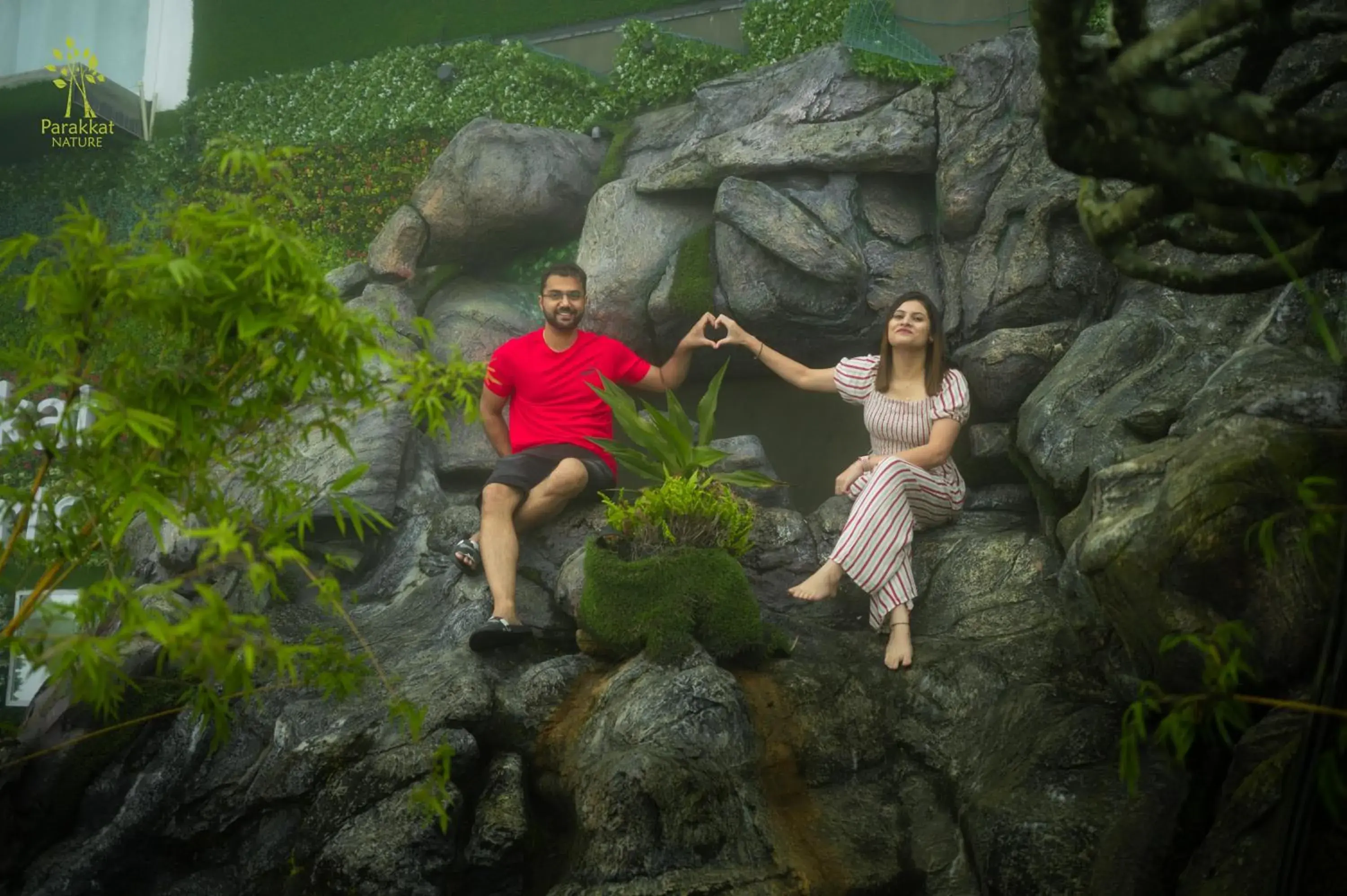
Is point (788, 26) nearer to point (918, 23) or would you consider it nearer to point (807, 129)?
point (918, 23)

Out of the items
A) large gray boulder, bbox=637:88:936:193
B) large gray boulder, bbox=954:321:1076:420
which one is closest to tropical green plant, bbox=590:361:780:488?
large gray boulder, bbox=954:321:1076:420

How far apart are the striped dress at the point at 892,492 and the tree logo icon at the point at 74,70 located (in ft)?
12.5

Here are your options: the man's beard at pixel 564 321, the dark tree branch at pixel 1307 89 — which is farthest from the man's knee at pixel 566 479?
the dark tree branch at pixel 1307 89

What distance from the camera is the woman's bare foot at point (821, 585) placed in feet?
14.6

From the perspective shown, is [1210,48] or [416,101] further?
[416,101]

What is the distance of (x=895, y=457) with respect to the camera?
4.62 metres

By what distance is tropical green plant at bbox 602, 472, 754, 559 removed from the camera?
4477mm

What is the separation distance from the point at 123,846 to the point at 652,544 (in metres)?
Answer: 2.21

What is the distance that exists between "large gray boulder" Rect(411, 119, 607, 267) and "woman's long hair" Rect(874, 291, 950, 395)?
2568 mm

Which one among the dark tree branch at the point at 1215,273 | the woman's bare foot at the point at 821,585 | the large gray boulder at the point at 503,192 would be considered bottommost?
the woman's bare foot at the point at 821,585

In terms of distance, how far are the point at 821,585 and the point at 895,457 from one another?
1.97 ft

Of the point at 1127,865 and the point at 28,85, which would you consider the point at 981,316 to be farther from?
the point at 28,85

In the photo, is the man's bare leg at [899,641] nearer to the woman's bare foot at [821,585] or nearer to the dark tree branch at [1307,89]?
the woman's bare foot at [821,585]

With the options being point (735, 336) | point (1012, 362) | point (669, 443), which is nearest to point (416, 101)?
point (735, 336)
